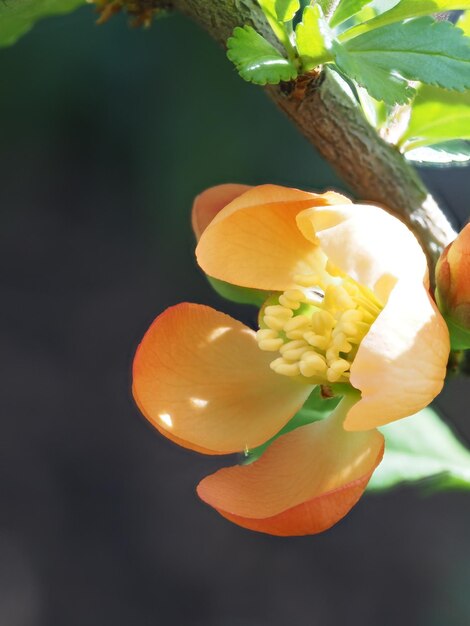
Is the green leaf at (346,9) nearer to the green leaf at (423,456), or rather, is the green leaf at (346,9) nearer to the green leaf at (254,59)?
the green leaf at (254,59)

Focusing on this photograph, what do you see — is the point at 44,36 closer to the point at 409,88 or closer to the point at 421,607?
the point at 421,607

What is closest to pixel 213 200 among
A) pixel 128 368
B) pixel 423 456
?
pixel 423 456

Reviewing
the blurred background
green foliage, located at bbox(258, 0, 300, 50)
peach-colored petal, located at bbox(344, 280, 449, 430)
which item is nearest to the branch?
green foliage, located at bbox(258, 0, 300, 50)

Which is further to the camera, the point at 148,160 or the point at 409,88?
the point at 148,160

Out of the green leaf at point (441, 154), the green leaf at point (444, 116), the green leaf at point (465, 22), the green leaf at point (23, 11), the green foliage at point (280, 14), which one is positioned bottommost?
the green leaf at point (441, 154)

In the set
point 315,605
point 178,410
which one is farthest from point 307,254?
point 315,605

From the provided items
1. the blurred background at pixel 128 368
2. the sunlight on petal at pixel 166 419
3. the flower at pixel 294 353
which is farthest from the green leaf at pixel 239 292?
the blurred background at pixel 128 368
